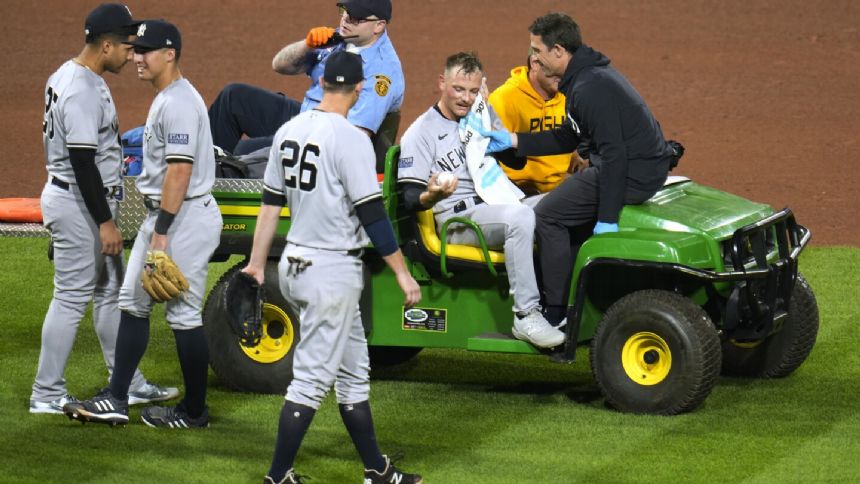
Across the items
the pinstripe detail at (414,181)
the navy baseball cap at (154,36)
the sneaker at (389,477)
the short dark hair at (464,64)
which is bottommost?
the sneaker at (389,477)

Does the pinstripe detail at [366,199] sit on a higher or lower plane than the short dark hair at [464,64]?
lower

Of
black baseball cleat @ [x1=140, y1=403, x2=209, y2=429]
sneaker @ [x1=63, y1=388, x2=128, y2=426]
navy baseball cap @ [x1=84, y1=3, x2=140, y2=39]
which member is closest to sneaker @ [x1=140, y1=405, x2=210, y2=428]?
black baseball cleat @ [x1=140, y1=403, x2=209, y2=429]

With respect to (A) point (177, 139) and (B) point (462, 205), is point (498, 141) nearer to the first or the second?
(B) point (462, 205)

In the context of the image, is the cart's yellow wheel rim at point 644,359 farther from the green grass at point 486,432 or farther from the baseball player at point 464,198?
the baseball player at point 464,198

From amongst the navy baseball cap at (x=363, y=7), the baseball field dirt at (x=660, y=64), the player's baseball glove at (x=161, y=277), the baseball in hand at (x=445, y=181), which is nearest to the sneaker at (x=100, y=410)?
the player's baseball glove at (x=161, y=277)

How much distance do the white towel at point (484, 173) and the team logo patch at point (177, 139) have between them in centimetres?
136

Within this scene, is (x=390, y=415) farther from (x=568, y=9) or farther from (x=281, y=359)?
(x=568, y=9)

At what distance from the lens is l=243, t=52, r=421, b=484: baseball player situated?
5715 mm

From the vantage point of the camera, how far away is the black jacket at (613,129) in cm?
702

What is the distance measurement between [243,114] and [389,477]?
292cm

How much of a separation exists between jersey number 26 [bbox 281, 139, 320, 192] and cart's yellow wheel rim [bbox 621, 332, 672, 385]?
6.25 ft

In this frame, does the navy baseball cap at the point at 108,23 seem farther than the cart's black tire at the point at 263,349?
Result: No

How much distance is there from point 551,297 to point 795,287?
4.36 ft

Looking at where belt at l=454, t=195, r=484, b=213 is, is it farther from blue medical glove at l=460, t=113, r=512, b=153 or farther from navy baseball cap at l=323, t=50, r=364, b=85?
navy baseball cap at l=323, t=50, r=364, b=85
